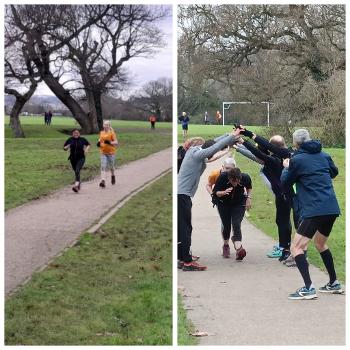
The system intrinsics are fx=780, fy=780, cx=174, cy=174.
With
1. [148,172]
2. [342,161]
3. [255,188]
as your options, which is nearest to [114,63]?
[255,188]

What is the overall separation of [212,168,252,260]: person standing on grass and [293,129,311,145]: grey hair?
1.58ft

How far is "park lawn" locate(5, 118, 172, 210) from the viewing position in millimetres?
6191

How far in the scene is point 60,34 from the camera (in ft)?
19.7

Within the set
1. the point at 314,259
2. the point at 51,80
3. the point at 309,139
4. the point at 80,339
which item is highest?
the point at 51,80

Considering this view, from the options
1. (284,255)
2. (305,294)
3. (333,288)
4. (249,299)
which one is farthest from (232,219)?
(333,288)

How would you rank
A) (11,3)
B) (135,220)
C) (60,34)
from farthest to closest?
(135,220) < (60,34) < (11,3)

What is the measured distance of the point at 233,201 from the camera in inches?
217

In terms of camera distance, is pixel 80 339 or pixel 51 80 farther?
pixel 51 80

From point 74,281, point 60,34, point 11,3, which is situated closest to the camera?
point 11,3

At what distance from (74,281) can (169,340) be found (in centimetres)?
164

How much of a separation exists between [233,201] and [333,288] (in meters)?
0.91

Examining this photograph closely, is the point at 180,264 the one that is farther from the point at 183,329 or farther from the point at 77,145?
the point at 77,145

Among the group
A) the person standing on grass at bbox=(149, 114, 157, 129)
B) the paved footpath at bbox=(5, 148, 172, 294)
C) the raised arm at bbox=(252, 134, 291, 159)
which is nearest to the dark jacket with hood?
the raised arm at bbox=(252, 134, 291, 159)

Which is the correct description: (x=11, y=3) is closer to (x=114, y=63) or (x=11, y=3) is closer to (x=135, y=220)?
(x=114, y=63)
